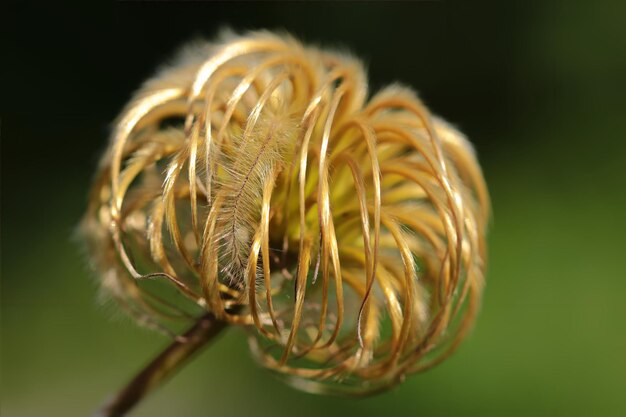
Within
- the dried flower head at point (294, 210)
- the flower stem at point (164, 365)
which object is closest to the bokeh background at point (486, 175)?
the dried flower head at point (294, 210)

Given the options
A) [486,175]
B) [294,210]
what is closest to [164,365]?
[294,210]

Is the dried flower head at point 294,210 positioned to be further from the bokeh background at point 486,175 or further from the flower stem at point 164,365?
the bokeh background at point 486,175

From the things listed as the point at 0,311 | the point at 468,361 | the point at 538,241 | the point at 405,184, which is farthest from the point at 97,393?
the point at 405,184

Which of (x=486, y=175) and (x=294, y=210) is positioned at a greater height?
(x=294, y=210)

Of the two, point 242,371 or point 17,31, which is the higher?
point 17,31

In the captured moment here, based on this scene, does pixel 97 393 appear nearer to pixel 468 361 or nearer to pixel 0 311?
pixel 0 311

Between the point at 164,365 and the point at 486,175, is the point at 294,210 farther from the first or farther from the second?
the point at 486,175
